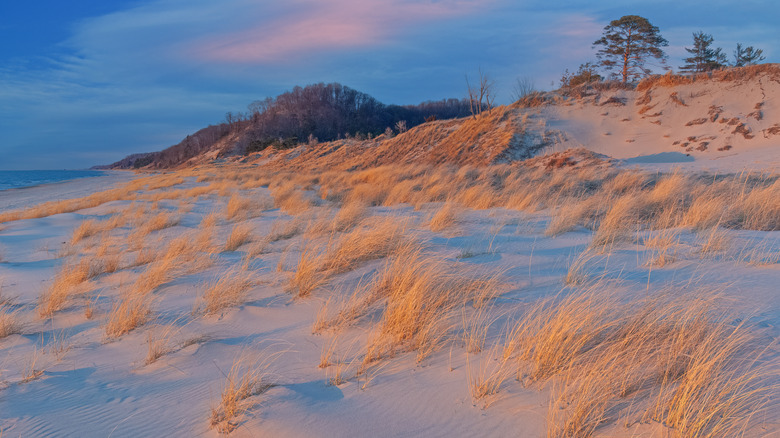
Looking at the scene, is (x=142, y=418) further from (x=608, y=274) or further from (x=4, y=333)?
(x=608, y=274)

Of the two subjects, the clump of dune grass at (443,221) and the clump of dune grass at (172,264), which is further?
the clump of dune grass at (443,221)

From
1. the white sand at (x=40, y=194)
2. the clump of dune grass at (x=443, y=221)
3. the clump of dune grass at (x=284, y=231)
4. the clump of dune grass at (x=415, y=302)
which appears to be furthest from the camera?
the white sand at (x=40, y=194)

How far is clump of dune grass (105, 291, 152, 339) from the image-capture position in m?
3.05

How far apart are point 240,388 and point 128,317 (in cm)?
161

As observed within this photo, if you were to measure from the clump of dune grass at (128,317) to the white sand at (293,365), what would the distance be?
0.24 feet

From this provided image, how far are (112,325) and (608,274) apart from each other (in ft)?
→ 12.2

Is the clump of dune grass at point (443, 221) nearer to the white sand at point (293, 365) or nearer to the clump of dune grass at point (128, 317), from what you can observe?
the white sand at point (293, 365)

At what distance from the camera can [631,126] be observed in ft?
71.8

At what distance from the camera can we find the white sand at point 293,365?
6.06ft

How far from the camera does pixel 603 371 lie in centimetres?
186

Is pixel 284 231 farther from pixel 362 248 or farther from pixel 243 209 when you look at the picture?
pixel 243 209

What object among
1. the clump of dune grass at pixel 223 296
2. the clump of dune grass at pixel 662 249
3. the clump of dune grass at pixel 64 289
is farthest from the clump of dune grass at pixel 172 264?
the clump of dune grass at pixel 662 249

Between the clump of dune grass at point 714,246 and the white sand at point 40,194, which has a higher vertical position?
the white sand at point 40,194

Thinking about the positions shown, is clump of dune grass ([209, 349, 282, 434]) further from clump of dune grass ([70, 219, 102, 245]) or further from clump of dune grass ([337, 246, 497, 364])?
clump of dune grass ([70, 219, 102, 245])
